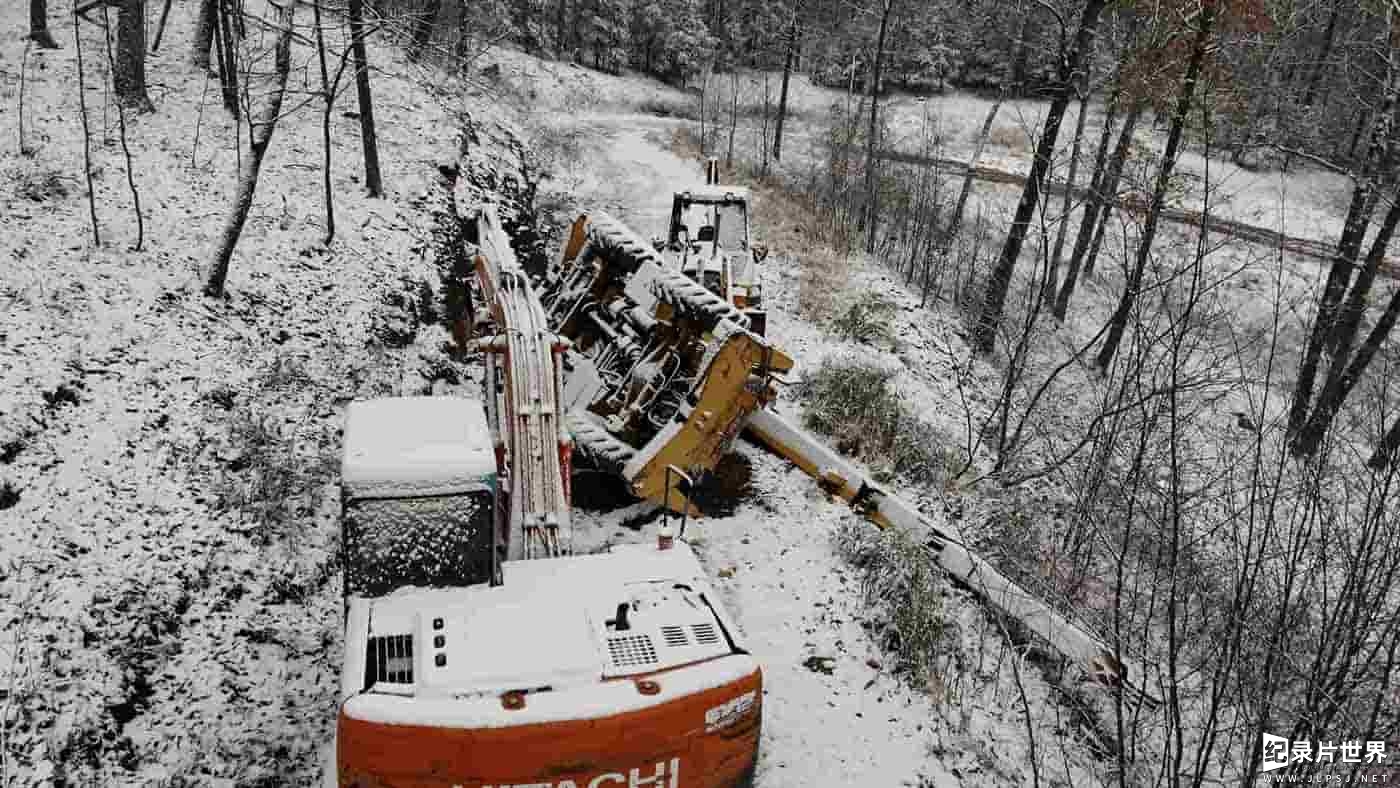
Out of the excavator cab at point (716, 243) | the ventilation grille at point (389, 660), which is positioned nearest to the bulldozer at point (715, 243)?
the excavator cab at point (716, 243)

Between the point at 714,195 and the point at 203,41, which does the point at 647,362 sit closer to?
the point at 714,195

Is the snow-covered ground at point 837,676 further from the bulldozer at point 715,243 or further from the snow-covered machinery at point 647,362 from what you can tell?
the bulldozer at point 715,243

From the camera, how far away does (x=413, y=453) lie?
16.9 feet

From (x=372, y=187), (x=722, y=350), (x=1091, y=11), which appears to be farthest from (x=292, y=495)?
(x=1091, y=11)

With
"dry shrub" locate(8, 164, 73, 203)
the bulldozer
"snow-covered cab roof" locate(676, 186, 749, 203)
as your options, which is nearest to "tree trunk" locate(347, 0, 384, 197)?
"dry shrub" locate(8, 164, 73, 203)

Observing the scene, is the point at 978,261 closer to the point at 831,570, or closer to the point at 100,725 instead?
the point at 831,570

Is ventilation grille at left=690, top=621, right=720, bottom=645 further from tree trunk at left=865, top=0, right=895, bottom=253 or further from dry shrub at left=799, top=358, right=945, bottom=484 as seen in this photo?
tree trunk at left=865, top=0, right=895, bottom=253

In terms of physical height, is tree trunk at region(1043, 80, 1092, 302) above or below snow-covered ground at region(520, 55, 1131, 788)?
above

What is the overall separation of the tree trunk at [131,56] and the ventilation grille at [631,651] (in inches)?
500

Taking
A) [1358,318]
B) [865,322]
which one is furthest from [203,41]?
[1358,318]

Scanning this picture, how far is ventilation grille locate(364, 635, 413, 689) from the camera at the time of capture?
454 centimetres

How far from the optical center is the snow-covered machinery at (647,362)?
771cm

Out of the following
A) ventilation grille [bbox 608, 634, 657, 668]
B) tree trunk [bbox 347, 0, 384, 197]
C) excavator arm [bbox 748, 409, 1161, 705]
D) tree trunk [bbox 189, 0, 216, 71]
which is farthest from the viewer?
tree trunk [bbox 189, 0, 216, 71]

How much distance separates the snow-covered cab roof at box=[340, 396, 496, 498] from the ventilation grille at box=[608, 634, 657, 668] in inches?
47.1
